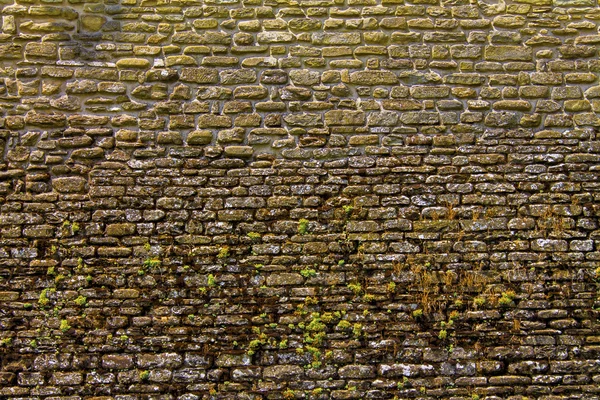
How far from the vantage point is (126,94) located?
4.16 metres

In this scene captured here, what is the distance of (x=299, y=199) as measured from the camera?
13.3 ft

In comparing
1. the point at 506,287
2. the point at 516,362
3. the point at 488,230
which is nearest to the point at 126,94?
the point at 488,230

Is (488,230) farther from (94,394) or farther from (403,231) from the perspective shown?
(94,394)

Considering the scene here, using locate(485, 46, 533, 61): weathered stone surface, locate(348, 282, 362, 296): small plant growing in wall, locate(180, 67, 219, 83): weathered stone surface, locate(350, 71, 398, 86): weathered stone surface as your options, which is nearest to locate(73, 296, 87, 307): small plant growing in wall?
locate(180, 67, 219, 83): weathered stone surface

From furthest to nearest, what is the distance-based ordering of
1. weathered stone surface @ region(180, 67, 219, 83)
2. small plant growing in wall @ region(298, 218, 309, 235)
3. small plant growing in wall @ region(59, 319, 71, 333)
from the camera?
weathered stone surface @ region(180, 67, 219, 83), small plant growing in wall @ region(298, 218, 309, 235), small plant growing in wall @ region(59, 319, 71, 333)

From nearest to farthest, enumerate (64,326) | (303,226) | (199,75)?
(64,326) → (303,226) → (199,75)

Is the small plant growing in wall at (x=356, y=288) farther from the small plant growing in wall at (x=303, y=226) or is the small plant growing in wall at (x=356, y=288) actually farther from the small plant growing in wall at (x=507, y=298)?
the small plant growing in wall at (x=507, y=298)

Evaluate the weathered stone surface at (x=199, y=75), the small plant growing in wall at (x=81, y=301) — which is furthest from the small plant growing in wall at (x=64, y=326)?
the weathered stone surface at (x=199, y=75)

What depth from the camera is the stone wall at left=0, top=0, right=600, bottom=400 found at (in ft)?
12.8

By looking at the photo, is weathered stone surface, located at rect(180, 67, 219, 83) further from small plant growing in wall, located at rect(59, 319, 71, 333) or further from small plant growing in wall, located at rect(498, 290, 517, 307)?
small plant growing in wall, located at rect(498, 290, 517, 307)

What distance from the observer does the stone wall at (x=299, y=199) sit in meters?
3.90

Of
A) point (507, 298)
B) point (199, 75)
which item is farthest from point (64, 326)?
point (507, 298)

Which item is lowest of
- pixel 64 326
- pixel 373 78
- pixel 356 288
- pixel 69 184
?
pixel 64 326

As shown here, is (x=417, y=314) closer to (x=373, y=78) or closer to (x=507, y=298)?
(x=507, y=298)
